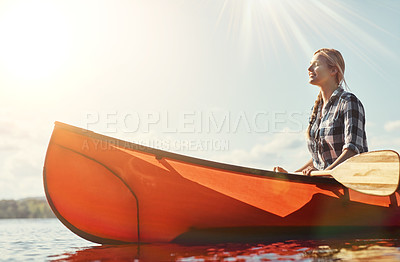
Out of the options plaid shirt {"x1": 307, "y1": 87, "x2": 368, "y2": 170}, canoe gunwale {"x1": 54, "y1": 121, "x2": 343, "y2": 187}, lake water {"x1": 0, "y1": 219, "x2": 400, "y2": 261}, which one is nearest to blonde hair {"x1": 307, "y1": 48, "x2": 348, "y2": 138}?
plaid shirt {"x1": 307, "y1": 87, "x2": 368, "y2": 170}

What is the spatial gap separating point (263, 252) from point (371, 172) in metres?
1.35

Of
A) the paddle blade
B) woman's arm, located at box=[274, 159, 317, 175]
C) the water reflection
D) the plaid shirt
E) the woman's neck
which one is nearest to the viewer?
the water reflection

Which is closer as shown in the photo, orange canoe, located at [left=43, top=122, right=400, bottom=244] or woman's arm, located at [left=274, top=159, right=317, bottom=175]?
orange canoe, located at [left=43, top=122, right=400, bottom=244]

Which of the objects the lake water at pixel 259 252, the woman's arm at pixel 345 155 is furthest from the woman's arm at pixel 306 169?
the lake water at pixel 259 252

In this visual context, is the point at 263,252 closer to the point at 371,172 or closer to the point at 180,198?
the point at 180,198

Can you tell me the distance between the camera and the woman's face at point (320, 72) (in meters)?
3.71

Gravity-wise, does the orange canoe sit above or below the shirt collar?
below

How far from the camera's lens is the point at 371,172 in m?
3.28

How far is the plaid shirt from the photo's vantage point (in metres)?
3.34

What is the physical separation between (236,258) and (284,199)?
1.06m

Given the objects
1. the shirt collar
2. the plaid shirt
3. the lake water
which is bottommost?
the lake water

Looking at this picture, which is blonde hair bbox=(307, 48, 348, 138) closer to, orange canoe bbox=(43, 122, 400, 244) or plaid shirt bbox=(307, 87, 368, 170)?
plaid shirt bbox=(307, 87, 368, 170)

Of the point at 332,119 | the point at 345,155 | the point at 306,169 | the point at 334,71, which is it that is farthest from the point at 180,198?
the point at 334,71

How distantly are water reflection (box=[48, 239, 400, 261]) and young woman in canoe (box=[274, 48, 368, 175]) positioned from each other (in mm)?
774
